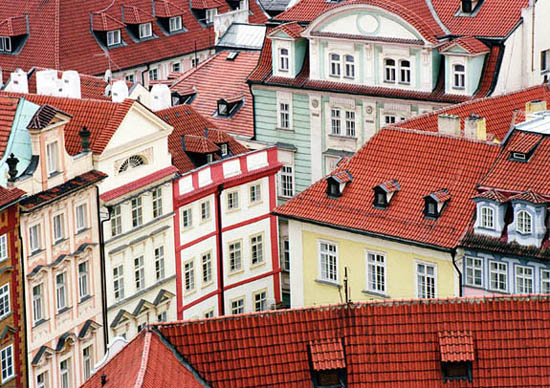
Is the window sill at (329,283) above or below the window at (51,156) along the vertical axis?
below

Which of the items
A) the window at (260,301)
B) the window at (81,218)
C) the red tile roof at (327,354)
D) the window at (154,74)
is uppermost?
the red tile roof at (327,354)

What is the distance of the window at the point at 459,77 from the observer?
4035 inches

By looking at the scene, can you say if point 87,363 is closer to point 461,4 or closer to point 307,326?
point 307,326

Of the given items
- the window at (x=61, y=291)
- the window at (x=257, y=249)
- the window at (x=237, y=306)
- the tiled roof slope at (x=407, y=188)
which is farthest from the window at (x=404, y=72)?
the window at (x=61, y=291)

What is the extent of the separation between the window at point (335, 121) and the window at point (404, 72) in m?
4.19

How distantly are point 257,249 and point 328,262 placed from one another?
1048cm

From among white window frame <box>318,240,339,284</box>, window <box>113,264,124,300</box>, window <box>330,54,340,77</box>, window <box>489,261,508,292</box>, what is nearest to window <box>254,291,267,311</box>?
white window frame <box>318,240,339,284</box>

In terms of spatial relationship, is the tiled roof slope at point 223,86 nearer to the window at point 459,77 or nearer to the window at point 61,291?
the window at point 459,77

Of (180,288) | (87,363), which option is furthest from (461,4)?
(87,363)

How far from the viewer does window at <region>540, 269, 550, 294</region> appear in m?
81.6

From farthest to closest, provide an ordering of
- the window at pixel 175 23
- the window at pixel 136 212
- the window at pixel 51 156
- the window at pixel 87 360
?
the window at pixel 175 23 → the window at pixel 136 212 → the window at pixel 87 360 → the window at pixel 51 156

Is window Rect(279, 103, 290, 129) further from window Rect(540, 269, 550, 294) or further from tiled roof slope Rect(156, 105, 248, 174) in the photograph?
window Rect(540, 269, 550, 294)

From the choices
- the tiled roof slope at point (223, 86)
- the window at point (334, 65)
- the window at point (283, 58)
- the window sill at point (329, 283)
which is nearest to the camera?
the window sill at point (329, 283)

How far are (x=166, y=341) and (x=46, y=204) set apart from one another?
19.0m
